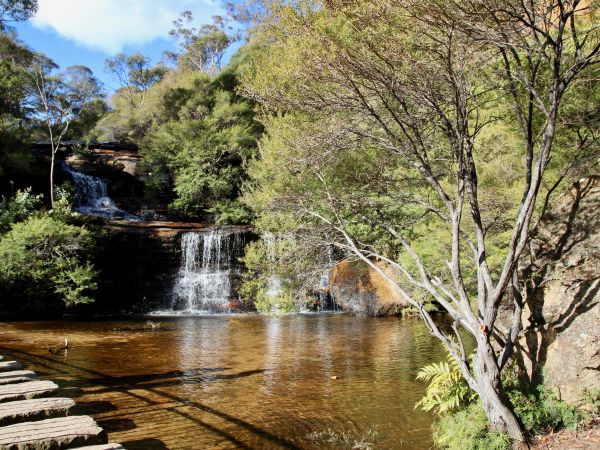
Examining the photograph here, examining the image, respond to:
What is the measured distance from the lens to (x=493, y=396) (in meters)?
5.53

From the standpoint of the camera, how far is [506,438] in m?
5.37

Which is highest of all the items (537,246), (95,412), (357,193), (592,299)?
(357,193)

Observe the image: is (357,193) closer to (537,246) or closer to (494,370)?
(537,246)

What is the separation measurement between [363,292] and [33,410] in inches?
562

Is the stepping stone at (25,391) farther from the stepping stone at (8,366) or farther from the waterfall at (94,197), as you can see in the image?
the waterfall at (94,197)

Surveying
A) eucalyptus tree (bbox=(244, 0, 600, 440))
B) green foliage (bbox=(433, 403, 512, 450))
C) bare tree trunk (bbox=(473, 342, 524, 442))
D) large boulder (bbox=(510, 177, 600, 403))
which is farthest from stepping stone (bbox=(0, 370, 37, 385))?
large boulder (bbox=(510, 177, 600, 403))

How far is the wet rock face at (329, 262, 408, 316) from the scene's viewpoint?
1786 cm

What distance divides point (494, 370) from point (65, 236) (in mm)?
16359

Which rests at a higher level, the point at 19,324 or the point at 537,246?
the point at 537,246

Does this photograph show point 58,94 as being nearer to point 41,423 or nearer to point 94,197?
point 94,197

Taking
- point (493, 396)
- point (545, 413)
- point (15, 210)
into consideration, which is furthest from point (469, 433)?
point (15, 210)

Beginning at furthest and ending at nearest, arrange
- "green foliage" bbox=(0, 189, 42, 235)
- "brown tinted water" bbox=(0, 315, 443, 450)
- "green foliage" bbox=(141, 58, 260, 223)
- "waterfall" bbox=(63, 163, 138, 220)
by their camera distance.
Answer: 1. "green foliage" bbox=(141, 58, 260, 223)
2. "waterfall" bbox=(63, 163, 138, 220)
3. "green foliage" bbox=(0, 189, 42, 235)
4. "brown tinted water" bbox=(0, 315, 443, 450)

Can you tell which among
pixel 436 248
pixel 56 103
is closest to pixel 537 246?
pixel 436 248

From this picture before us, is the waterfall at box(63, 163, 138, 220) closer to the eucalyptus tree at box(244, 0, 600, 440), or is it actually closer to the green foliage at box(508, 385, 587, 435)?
the eucalyptus tree at box(244, 0, 600, 440)
